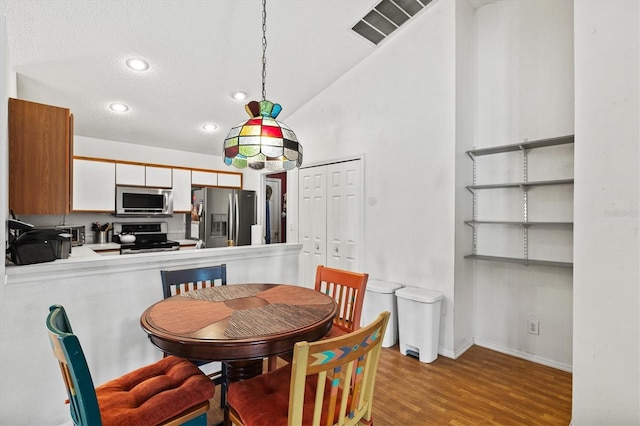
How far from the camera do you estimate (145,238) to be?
459 cm

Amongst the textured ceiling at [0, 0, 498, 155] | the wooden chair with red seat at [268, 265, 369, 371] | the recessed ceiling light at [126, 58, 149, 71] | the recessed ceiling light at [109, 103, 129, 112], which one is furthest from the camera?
the recessed ceiling light at [109, 103, 129, 112]

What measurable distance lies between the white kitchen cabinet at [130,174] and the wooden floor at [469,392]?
3.40 meters

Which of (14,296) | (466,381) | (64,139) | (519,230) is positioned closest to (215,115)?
(64,139)

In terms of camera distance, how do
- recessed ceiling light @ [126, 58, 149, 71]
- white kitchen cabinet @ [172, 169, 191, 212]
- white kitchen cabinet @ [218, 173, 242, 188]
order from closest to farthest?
recessed ceiling light @ [126, 58, 149, 71]
white kitchen cabinet @ [172, 169, 191, 212]
white kitchen cabinet @ [218, 173, 242, 188]

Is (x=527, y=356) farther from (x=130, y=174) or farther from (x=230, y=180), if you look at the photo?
(x=130, y=174)

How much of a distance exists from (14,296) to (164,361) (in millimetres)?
927

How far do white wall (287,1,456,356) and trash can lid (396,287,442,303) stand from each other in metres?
0.12

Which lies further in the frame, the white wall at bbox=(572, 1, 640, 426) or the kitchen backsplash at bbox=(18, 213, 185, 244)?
the kitchen backsplash at bbox=(18, 213, 185, 244)

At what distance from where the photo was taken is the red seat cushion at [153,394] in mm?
1216

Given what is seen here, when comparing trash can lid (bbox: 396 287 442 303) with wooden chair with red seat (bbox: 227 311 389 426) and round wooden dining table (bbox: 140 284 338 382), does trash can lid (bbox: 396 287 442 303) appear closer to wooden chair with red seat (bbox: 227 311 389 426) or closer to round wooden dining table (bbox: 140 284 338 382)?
round wooden dining table (bbox: 140 284 338 382)

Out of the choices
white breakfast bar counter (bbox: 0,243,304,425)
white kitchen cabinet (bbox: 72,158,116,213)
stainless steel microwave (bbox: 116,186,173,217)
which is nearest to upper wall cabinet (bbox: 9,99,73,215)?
white breakfast bar counter (bbox: 0,243,304,425)

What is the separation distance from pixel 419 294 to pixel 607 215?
4.99 ft

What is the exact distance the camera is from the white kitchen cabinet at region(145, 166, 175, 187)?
4566 millimetres

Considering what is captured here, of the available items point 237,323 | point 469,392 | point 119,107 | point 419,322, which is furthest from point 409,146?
point 119,107
